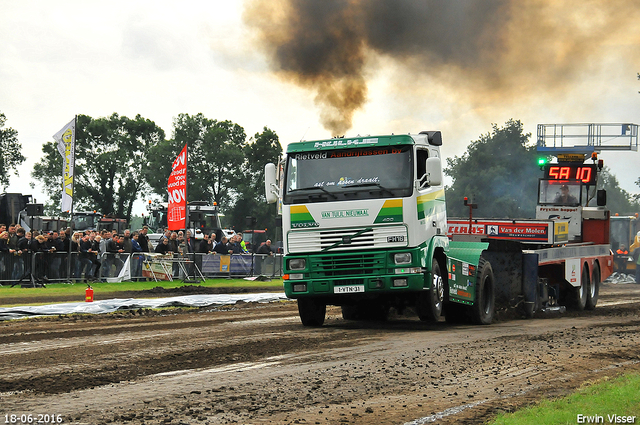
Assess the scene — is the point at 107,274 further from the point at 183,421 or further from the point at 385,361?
the point at 183,421

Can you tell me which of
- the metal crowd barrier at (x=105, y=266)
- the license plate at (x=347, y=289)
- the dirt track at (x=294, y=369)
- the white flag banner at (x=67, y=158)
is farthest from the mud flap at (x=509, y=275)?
the metal crowd barrier at (x=105, y=266)

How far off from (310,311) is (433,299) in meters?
2.25

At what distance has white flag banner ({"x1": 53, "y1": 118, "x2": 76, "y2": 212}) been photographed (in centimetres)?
2344

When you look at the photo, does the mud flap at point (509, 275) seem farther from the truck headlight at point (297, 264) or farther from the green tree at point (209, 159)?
the green tree at point (209, 159)

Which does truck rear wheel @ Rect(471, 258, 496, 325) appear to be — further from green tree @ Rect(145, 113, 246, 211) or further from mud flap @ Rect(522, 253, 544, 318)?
green tree @ Rect(145, 113, 246, 211)

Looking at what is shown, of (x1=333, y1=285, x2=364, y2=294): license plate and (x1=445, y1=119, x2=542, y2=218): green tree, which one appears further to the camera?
(x1=445, y1=119, x2=542, y2=218): green tree

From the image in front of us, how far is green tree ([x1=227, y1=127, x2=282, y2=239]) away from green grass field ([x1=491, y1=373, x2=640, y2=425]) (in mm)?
75323

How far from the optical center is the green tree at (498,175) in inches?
2849

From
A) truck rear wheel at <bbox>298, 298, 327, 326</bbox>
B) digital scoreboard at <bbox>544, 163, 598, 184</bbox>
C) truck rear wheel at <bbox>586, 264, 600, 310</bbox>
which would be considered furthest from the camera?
digital scoreboard at <bbox>544, 163, 598, 184</bbox>

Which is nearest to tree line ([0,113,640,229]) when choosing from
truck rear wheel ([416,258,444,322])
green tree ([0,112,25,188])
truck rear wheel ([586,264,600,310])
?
green tree ([0,112,25,188])

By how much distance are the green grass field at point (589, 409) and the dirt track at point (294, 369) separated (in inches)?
11.5

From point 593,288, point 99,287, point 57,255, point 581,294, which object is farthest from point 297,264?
point 57,255

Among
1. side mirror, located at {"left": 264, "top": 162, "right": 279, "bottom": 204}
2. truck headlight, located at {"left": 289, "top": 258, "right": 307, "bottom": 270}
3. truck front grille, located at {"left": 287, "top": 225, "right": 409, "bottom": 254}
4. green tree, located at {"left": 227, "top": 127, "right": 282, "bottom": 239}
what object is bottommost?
truck headlight, located at {"left": 289, "top": 258, "right": 307, "bottom": 270}

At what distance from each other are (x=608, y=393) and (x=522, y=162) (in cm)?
7210
